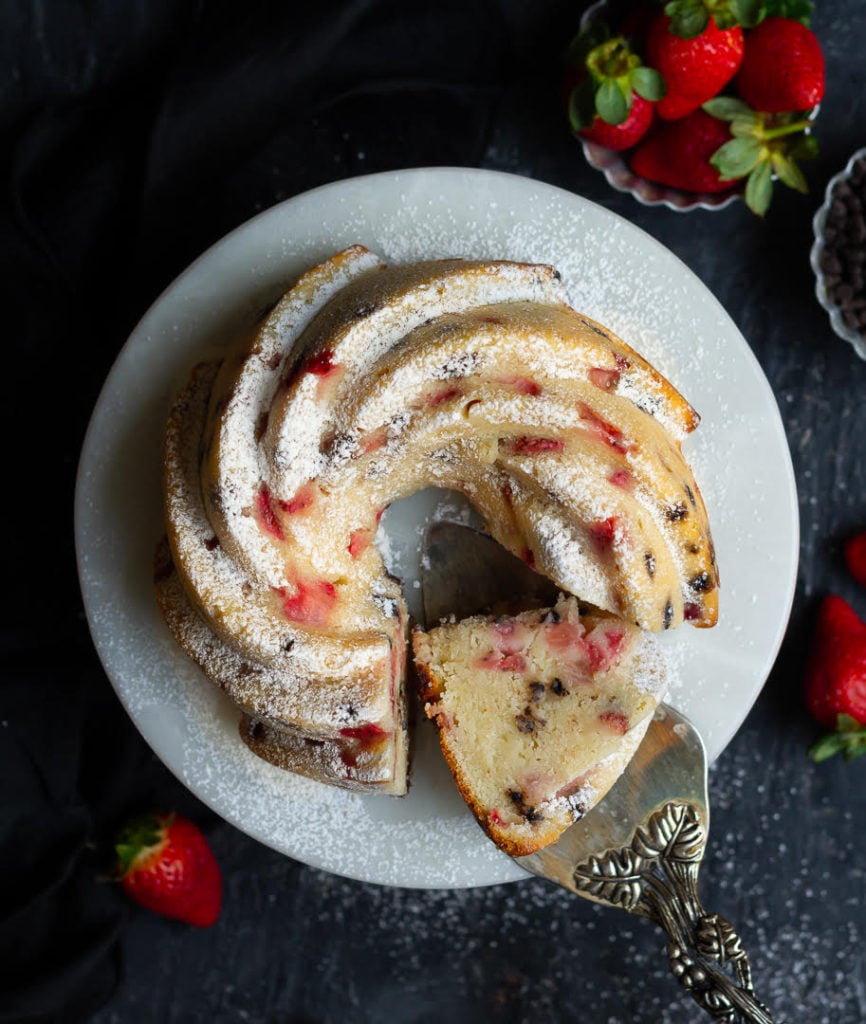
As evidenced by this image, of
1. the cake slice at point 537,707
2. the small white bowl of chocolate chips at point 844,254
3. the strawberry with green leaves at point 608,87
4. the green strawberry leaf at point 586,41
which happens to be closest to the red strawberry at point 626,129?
the strawberry with green leaves at point 608,87

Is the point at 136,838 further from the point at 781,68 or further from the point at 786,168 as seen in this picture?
the point at 781,68

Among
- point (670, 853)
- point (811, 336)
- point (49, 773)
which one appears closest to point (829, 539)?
point (811, 336)

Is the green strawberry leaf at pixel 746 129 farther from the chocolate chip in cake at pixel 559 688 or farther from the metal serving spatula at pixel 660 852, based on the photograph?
Result: the chocolate chip in cake at pixel 559 688

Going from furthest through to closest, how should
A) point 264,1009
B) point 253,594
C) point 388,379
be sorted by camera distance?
point 264,1009 → point 253,594 → point 388,379

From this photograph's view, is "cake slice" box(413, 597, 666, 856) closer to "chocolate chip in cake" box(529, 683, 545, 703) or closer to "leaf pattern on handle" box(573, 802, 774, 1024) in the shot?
"chocolate chip in cake" box(529, 683, 545, 703)

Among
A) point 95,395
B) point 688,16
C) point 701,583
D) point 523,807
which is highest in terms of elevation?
point 688,16

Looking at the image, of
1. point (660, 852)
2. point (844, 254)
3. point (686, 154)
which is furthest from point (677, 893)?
point (686, 154)

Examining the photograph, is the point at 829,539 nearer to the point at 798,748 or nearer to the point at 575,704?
the point at 798,748
